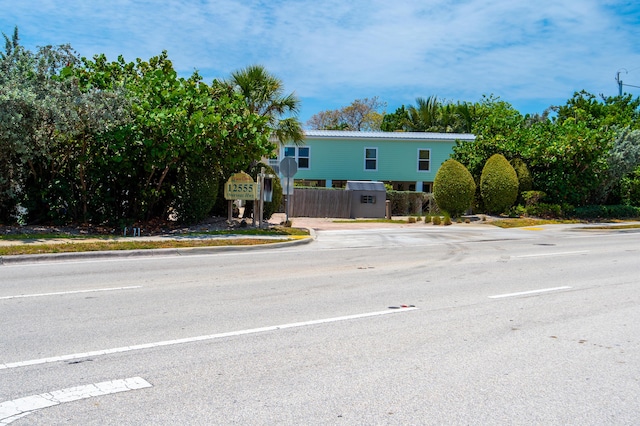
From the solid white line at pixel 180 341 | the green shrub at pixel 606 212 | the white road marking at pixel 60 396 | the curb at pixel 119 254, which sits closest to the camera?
the white road marking at pixel 60 396

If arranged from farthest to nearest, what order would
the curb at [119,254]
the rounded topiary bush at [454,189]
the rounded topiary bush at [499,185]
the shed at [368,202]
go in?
the shed at [368,202]
the rounded topiary bush at [499,185]
the rounded topiary bush at [454,189]
the curb at [119,254]

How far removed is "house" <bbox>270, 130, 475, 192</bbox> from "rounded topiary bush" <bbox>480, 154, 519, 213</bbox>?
25.7 ft

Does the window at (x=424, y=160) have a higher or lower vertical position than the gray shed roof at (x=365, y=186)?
higher

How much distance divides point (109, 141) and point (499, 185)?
1844 cm

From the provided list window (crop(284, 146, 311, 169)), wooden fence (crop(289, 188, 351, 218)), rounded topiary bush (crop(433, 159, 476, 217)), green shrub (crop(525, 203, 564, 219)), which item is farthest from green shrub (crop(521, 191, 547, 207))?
window (crop(284, 146, 311, 169))

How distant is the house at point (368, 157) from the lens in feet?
117

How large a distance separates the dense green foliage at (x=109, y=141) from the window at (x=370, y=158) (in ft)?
56.6

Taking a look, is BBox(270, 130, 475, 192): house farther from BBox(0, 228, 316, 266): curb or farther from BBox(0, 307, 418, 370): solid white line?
BBox(0, 307, 418, 370): solid white line

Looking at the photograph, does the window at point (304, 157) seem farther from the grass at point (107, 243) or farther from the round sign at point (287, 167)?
the grass at point (107, 243)

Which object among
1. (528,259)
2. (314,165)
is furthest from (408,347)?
(314,165)

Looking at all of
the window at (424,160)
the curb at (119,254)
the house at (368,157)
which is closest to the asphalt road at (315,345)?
the curb at (119,254)

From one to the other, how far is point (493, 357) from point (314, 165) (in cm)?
3067

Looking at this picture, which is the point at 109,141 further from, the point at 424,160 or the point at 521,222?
the point at 424,160

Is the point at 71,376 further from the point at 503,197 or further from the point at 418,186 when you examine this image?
the point at 418,186
